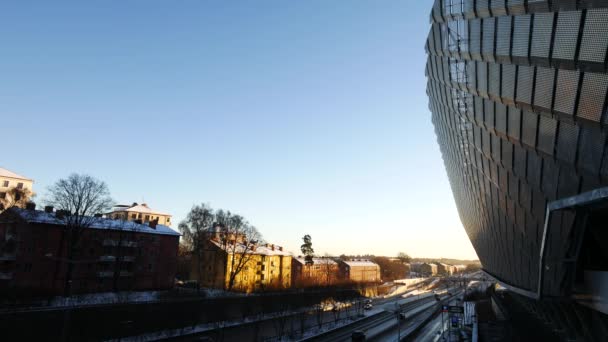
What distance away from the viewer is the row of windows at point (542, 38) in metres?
11.3

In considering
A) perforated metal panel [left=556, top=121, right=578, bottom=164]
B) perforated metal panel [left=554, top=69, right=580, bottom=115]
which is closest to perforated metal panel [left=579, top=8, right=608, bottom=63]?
perforated metal panel [left=554, top=69, right=580, bottom=115]

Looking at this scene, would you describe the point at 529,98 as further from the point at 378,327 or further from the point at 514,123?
the point at 378,327

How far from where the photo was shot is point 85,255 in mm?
58906

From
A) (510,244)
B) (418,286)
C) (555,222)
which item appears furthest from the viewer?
(418,286)

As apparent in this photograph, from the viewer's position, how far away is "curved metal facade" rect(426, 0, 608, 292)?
12188 mm

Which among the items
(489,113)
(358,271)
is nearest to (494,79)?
(489,113)

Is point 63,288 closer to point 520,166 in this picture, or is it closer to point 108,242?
point 108,242

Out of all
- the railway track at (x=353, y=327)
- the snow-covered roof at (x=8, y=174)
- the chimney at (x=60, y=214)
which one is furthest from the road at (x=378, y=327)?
the snow-covered roof at (x=8, y=174)

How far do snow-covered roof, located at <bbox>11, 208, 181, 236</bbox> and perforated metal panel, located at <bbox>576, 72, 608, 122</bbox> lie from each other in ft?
208

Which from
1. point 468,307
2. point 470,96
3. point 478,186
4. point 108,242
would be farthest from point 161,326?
point 468,307

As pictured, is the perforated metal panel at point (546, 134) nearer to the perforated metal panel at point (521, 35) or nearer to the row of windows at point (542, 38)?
the row of windows at point (542, 38)

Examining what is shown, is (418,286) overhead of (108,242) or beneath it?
beneath

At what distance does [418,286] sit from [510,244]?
437 feet

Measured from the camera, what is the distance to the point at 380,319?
7019cm
